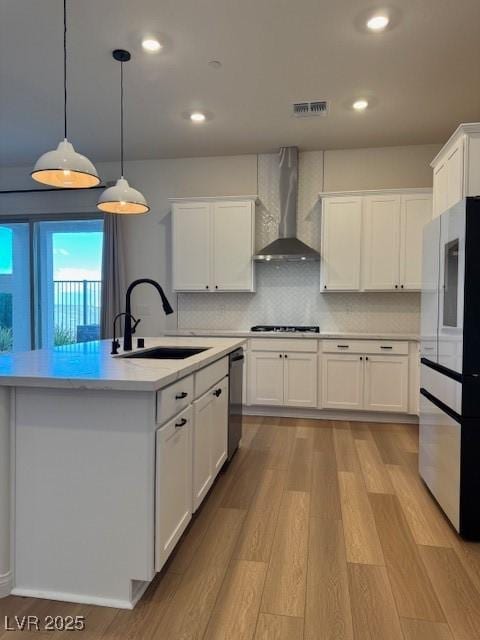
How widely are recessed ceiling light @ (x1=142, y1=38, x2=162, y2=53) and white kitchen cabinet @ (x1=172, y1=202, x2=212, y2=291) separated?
79.2 inches

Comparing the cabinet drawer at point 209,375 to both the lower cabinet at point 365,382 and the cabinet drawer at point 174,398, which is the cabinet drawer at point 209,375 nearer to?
the cabinet drawer at point 174,398

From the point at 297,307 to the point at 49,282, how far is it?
3369mm

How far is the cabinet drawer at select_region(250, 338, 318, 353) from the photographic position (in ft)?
14.7

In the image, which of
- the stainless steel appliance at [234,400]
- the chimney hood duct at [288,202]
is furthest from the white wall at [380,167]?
the stainless steel appliance at [234,400]

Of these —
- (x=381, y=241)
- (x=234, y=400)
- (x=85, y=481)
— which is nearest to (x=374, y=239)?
(x=381, y=241)

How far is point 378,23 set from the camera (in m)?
2.65

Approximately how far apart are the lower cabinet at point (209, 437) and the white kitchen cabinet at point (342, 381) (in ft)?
5.90

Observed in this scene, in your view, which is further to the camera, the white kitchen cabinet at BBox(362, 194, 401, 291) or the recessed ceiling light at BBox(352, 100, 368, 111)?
the white kitchen cabinet at BBox(362, 194, 401, 291)

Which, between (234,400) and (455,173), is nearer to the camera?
(455,173)

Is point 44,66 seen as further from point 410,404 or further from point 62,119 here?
point 410,404

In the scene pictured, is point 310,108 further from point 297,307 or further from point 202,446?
point 202,446

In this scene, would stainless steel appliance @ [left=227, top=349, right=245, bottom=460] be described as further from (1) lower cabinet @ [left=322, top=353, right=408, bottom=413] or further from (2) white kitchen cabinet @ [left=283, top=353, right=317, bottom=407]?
(1) lower cabinet @ [left=322, top=353, right=408, bottom=413]

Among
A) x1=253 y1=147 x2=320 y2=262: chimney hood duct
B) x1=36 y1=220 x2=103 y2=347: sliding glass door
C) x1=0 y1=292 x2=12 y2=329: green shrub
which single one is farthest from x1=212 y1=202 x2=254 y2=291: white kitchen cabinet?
x1=0 y1=292 x2=12 y2=329: green shrub

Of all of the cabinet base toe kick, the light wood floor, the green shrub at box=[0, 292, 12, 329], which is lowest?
the light wood floor
